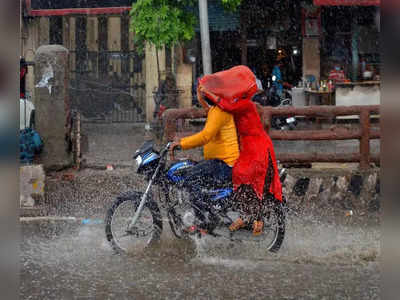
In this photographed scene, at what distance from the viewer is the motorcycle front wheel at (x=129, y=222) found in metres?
5.89

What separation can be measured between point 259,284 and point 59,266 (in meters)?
1.75

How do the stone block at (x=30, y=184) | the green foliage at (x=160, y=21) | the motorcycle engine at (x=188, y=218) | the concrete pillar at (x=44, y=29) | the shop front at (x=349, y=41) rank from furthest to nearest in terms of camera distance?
1. the concrete pillar at (x=44, y=29)
2. the shop front at (x=349, y=41)
3. the green foliage at (x=160, y=21)
4. the stone block at (x=30, y=184)
5. the motorcycle engine at (x=188, y=218)

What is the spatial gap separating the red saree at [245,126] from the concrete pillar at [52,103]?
424 cm

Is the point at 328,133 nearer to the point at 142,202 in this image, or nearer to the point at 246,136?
the point at 246,136

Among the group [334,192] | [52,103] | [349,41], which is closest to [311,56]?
[349,41]

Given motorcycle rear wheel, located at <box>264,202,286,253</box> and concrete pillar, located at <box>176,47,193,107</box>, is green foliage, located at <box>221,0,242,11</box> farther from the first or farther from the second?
motorcycle rear wheel, located at <box>264,202,286,253</box>

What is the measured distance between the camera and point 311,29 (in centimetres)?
1942

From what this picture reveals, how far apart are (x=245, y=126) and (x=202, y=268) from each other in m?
1.31

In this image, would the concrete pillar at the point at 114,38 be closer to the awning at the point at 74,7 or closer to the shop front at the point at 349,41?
the awning at the point at 74,7

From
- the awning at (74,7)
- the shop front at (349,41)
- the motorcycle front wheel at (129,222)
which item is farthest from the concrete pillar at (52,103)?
the shop front at (349,41)

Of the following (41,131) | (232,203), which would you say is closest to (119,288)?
(232,203)

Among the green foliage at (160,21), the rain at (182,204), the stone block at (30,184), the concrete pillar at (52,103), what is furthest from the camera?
the green foliage at (160,21)

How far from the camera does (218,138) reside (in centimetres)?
591

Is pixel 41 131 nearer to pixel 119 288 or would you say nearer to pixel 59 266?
pixel 59 266
